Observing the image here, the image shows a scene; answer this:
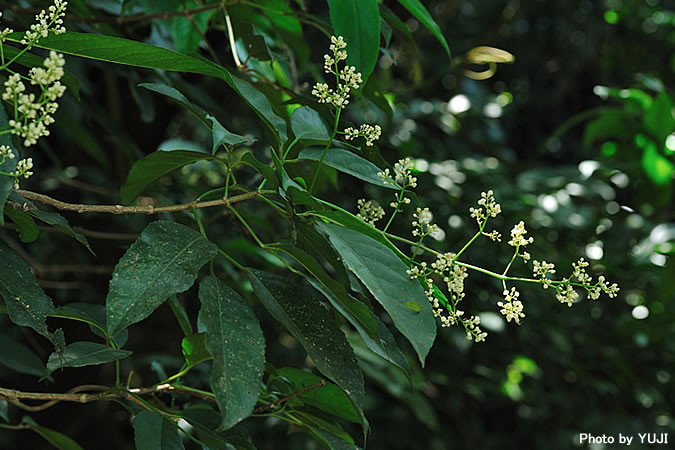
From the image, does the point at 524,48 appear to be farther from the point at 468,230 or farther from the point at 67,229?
the point at 67,229

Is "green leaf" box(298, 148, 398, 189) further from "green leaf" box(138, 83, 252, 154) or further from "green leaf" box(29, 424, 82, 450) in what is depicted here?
"green leaf" box(29, 424, 82, 450)

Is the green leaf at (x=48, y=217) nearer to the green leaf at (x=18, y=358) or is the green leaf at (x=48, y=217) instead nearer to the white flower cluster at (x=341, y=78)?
the white flower cluster at (x=341, y=78)

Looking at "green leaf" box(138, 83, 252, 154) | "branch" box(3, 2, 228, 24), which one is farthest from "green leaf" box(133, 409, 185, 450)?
"branch" box(3, 2, 228, 24)

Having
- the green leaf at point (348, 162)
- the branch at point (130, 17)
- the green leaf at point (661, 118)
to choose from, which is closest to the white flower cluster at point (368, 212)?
the green leaf at point (348, 162)

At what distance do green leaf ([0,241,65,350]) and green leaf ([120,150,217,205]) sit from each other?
0.50ft

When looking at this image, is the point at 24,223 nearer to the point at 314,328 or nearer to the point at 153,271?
the point at 153,271

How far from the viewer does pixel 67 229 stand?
542 mm

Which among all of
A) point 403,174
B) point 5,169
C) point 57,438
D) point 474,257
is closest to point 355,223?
point 403,174

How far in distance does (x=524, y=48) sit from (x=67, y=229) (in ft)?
6.84

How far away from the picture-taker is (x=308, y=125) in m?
0.64

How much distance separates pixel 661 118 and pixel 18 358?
1357mm

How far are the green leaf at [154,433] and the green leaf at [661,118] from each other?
4.22 feet

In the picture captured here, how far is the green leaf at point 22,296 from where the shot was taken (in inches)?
20.0

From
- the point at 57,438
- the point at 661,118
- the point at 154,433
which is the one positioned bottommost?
the point at 661,118
